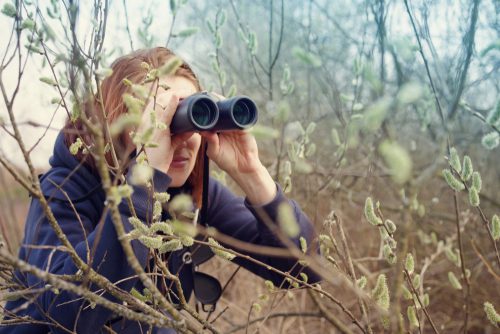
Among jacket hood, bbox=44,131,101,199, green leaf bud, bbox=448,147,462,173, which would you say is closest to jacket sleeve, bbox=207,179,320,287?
jacket hood, bbox=44,131,101,199

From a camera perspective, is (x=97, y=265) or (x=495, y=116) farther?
(x=97, y=265)

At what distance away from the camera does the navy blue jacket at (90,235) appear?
Answer: 1046 millimetres

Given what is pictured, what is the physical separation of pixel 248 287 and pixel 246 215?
1484 millimetres

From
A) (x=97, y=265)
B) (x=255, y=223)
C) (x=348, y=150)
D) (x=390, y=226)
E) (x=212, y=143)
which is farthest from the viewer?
(x=348, y=150)

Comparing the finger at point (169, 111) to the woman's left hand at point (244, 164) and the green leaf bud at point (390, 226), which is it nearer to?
the woman's left hand at point (244, 164)

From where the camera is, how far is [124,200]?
3.57 ft

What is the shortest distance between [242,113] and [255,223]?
1.51ft

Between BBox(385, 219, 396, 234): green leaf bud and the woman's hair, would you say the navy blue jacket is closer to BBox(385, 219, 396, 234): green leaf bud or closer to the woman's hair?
the woman's hair

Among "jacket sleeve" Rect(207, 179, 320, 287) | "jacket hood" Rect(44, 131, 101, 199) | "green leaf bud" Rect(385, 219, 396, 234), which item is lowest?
"jacket sleeve" Rect(207, 179, 320, 287)

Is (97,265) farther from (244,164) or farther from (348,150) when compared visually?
(348,150)

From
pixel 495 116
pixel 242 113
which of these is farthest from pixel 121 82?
pixel 495 116

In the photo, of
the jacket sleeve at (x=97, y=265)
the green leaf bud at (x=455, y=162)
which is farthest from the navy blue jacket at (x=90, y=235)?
the green leaf bud at (x=455, y=162)

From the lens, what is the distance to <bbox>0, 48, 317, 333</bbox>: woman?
1057mm

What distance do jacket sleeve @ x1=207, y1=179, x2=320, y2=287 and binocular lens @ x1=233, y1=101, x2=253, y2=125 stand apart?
0.75 feet
